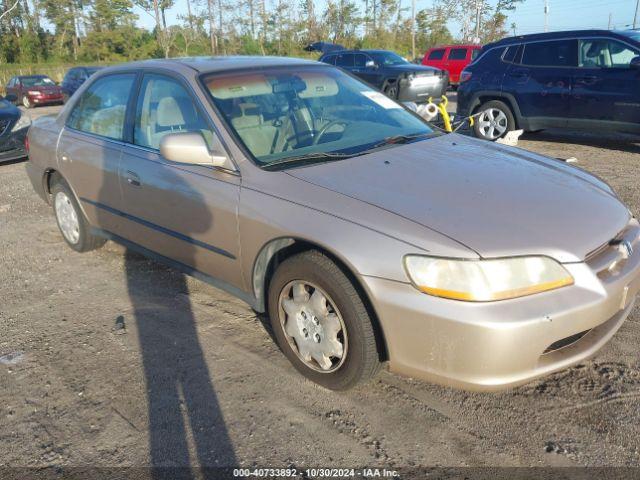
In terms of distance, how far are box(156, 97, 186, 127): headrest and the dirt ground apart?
4.01 ft

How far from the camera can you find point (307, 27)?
41.1m

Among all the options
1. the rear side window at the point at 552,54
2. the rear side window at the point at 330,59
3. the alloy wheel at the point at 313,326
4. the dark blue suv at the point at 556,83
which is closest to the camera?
the alloy wheel at the point at 313,326

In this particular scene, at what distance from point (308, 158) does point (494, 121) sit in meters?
6.79

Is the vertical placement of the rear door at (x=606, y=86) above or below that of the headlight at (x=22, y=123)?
above

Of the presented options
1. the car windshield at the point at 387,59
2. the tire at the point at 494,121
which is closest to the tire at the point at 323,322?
the tire at the point at 494,121

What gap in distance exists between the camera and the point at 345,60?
1694 cm

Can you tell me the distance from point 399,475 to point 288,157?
5.61 feet

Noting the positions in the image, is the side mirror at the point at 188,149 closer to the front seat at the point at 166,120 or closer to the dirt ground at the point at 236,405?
the front seat at the point at 166,120

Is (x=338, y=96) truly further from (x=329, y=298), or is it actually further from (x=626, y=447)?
(x=626, y=447)

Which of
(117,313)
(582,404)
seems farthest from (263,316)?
(582,404)

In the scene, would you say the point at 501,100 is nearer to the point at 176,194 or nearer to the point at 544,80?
the point at 544,80

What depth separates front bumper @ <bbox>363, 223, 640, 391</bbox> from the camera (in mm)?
2174

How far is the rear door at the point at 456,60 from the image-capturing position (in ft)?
68.2

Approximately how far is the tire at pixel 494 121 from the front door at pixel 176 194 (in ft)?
A: 20.8
